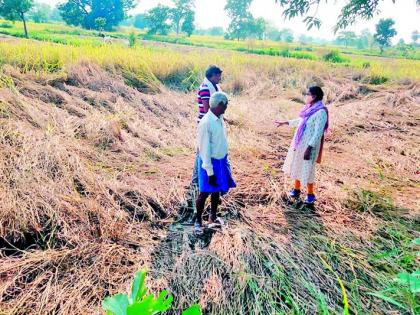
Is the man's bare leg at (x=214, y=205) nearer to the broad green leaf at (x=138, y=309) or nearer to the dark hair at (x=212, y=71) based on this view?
the dark hair at (x=212, y=71)

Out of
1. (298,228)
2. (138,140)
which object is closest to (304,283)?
(298,228)

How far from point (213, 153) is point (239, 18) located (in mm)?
56421

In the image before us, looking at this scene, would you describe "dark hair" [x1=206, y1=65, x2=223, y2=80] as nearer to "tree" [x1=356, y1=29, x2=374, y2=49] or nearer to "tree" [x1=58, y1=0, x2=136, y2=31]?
"tree" [x1=58, y1=0, x2=136, y2=31]

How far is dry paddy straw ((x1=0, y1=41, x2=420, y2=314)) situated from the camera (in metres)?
2.04

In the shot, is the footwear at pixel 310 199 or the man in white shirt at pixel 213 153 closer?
the man in white shirt at pixel 213 153

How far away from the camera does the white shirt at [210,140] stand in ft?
7.93

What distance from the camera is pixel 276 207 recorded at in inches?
123

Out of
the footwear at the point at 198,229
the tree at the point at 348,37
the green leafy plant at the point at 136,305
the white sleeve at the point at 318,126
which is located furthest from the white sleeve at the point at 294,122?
the tree at the point at 348,37

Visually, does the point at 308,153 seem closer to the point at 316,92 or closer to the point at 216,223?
the point at 316,92

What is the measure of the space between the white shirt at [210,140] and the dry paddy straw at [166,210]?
655 mm

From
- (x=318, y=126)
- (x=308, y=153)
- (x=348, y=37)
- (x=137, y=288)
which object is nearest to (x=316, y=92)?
(x=318, y=126)

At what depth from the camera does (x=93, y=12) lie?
140 ft

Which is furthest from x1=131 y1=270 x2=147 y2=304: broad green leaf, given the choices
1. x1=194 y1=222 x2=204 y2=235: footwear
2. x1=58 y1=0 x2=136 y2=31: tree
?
x1=58 y1=0 x2=136 y2=31: tree

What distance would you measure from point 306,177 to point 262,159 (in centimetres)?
131
